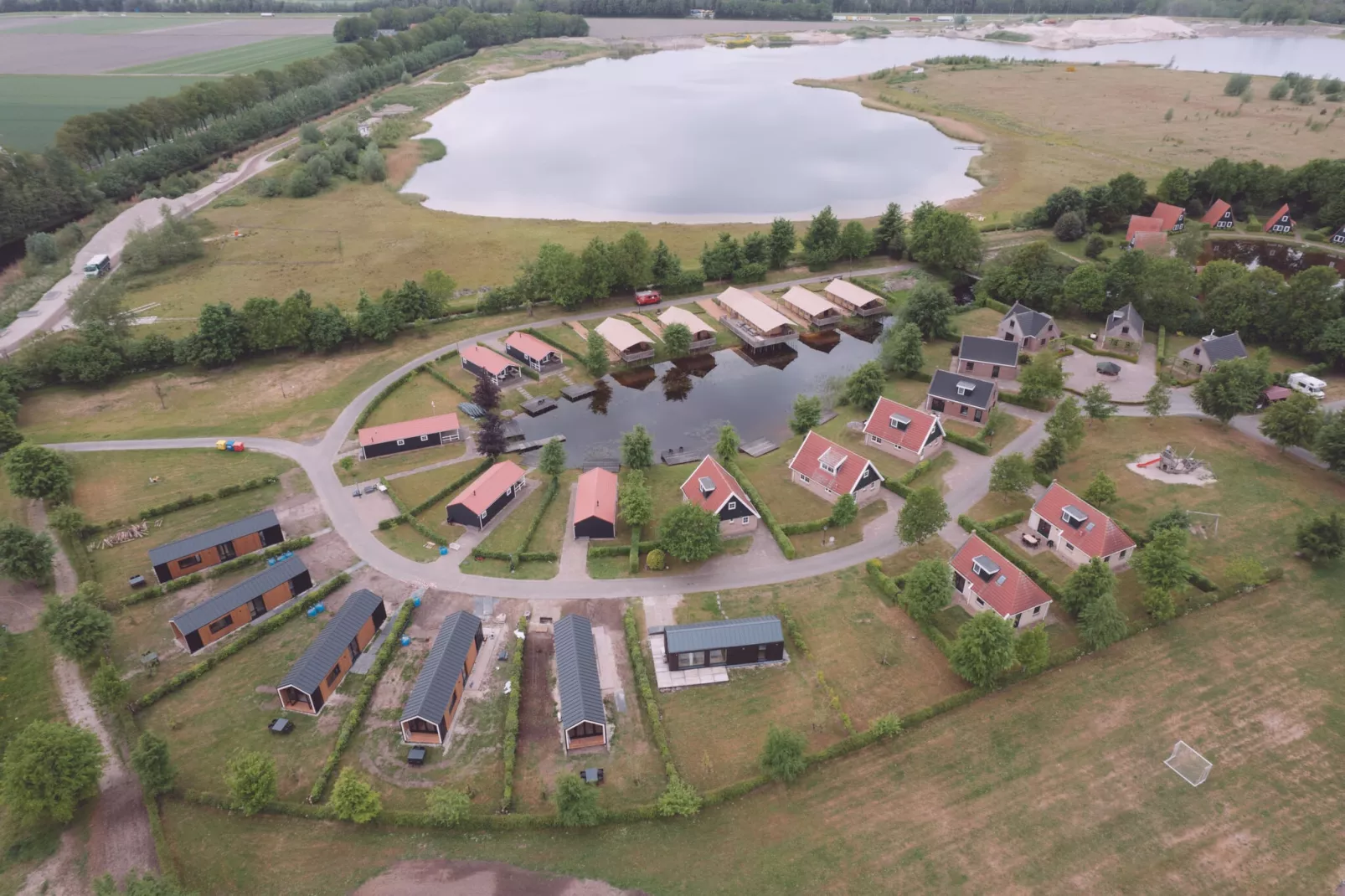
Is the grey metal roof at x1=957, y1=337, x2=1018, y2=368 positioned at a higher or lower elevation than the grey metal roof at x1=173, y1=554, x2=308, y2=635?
higher

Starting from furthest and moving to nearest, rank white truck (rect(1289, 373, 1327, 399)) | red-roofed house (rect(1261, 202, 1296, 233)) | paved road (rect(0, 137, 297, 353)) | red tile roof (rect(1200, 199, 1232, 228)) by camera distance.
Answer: red tile roof (rect(1200, 199, 1232, 228))
red-roofed house (rect(1261, 202, 1296, 233))
paved road (rect(0, 137, 297, 353))
white truck (rect(1289, 373, 1327, 399))

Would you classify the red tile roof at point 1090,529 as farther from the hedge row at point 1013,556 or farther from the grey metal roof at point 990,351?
the grey metal roof at point 990,351

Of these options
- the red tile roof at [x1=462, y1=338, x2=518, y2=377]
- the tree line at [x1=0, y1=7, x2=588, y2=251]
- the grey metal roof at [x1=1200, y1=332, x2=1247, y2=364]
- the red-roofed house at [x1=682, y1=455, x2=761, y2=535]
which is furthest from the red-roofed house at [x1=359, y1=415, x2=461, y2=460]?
the tree line at [x1=0, y1=7, x2=588, y2=251]

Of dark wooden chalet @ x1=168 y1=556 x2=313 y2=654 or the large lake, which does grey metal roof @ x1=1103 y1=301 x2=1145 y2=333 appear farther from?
dark wooden chalet @ x1=168 y1=556 x2=313 y2=654

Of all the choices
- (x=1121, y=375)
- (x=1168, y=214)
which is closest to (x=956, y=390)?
(x=1121, y=375)

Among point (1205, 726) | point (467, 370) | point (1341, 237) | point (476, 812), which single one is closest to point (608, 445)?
point (467, 370)

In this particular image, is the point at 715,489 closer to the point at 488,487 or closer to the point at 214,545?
the point at 488,487
